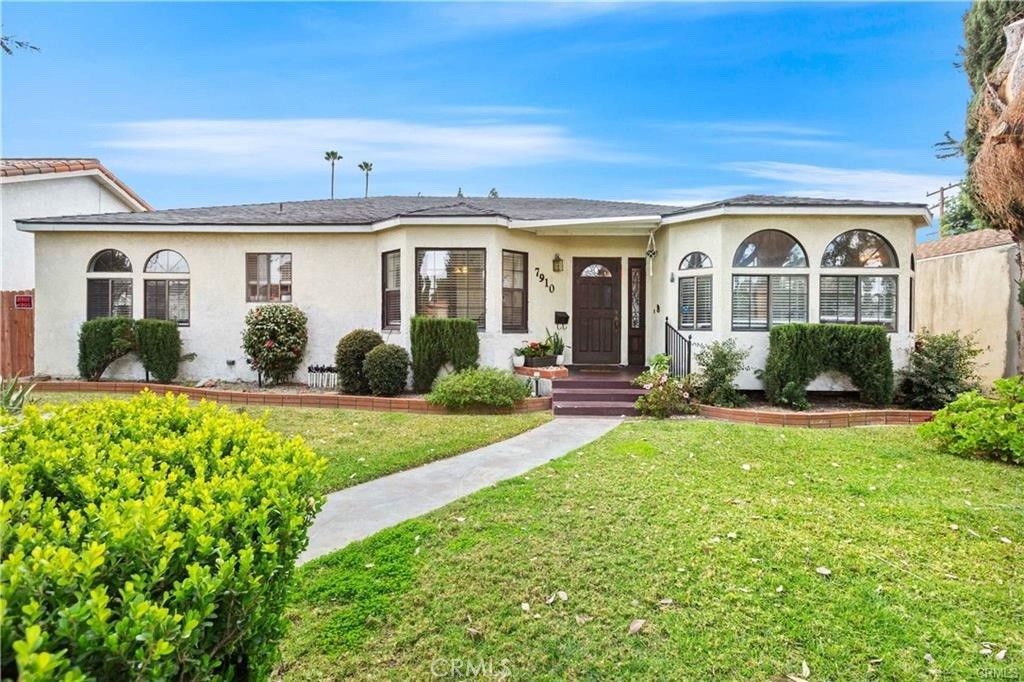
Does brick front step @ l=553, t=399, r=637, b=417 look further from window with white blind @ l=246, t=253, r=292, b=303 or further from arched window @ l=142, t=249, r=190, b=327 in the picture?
arched window @ l=142, t=249, r=190, b=327

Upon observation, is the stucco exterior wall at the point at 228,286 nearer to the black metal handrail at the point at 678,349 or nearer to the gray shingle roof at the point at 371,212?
the gray shingle roof at the point at 371,212

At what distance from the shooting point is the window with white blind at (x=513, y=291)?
11.5 metres

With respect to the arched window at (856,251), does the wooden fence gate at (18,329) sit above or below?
below

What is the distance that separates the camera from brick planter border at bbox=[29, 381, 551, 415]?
9.78 metres

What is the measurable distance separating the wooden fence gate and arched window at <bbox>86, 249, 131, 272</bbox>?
175cm

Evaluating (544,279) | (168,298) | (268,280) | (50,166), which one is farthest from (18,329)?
(544,279)

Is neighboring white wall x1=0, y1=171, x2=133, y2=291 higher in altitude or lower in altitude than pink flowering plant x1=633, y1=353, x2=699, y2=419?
higher

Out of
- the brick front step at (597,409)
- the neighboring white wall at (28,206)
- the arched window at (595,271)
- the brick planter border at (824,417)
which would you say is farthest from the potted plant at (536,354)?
the neighboring white wall at (28,206)

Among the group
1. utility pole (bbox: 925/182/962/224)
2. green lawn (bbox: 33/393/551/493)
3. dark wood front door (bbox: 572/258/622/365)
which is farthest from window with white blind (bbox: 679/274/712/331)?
utility pole (bbox: 925/182/962/224)

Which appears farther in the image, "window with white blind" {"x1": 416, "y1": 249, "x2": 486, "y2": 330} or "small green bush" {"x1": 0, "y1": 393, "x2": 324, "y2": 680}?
"window with white blind" {"x1": 416, "y1": 249, "x2": 486, "y2": 330}

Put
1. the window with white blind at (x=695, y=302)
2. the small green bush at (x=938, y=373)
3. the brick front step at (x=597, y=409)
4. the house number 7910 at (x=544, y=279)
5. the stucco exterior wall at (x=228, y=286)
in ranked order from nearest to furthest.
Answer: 1. the brick front step at (x=597, y=409)
2. the small green bush at (x=938, y=373)
3. the window with white blind at (x=695, y=302)
4. the stucco exterior wall at (x=228, y=286)
5. the house number 7910 at (x=544, y=279)

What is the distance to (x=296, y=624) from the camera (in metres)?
3.11

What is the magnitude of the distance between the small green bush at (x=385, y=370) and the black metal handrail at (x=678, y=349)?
547cm

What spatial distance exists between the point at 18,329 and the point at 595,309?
13496 millimetres
